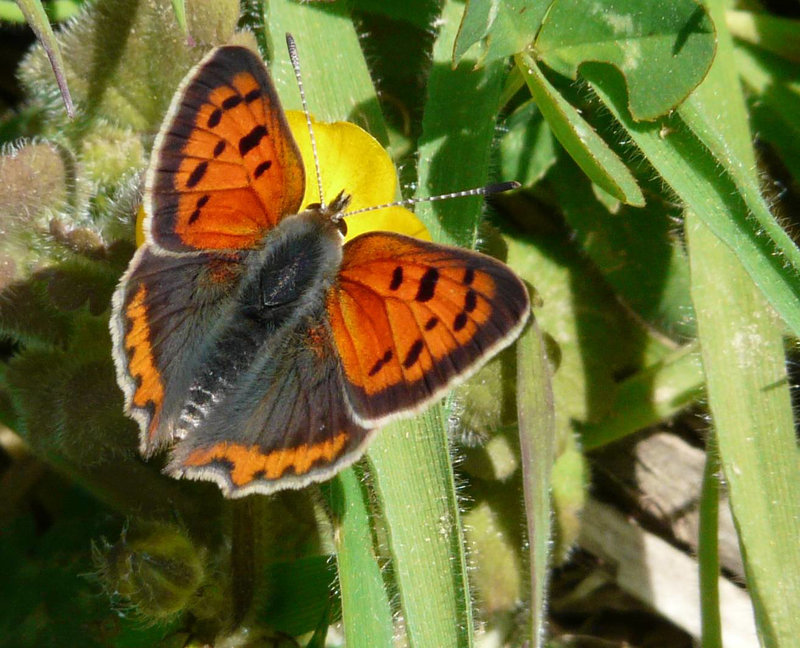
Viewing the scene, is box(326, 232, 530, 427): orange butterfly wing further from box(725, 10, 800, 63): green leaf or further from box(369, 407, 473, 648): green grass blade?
box(725, 10, 800, 63): green leaf

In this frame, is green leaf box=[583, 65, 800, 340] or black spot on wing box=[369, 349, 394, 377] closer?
black spot on wing box=[369, 349, 394, 377]

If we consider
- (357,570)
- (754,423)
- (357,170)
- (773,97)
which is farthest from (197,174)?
(773,97)

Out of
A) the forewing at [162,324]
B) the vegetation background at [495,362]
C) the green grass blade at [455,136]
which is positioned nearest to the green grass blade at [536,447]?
the vegetation background at [495,362]

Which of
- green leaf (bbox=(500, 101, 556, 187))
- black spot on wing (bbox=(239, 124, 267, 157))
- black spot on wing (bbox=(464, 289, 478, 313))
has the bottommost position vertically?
black spot on wing (bbox=(464, 289, 478, 313))

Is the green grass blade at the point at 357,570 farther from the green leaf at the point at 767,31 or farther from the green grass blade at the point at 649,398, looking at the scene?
the green leaf at the point at 767,31

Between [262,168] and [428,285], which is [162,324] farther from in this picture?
[428,285]

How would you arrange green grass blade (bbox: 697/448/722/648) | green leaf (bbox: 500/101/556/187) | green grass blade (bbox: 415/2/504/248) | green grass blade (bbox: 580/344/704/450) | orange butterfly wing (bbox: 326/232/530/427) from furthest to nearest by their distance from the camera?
green grass blade (bbox: 580/344/704/450) → green leaf (bbox: 500/101/556/187) → green grass blade (bbox: 697/448/722/648) → green grass blade (bbox: 415/2/504/248) → orange butterfly wing (bbox: 326/232/530/427)

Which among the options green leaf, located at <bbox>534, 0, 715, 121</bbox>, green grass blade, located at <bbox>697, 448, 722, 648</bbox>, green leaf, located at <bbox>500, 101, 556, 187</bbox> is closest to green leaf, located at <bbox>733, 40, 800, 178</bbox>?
green leaf, located at <bbox>500, 101, 556, 187</bbox>
